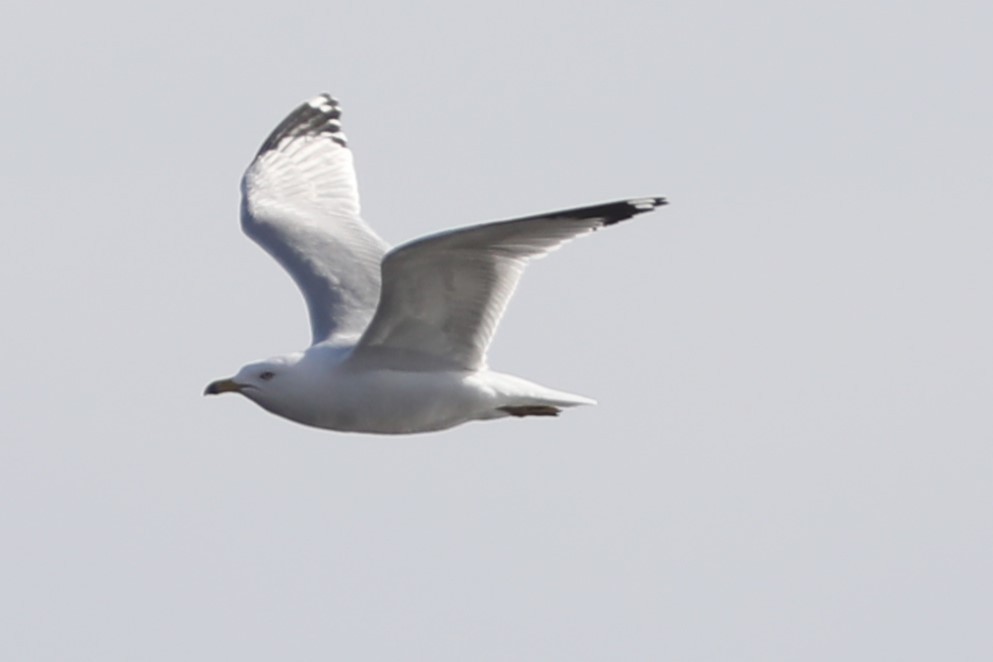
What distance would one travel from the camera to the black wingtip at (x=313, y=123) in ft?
52.6

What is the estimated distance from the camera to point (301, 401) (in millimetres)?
11500

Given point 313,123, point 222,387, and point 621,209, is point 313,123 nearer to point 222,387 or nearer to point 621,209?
point 222,387

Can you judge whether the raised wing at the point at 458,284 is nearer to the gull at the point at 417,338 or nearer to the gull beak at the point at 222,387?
the gull at the point at 417,338

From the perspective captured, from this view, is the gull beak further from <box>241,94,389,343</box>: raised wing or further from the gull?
<box>241,94,389,343</box>: raised wing

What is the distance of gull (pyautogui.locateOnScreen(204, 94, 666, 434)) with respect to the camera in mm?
A: 10688

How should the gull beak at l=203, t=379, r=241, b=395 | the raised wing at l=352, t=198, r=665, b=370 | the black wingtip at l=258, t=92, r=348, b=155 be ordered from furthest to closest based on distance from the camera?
the black wingtip at l=258, t=92, r=348, b=155 < the gull beak at l=203, t=379, r=241, b=395 < the raised wing at l=352, t=198, r=665, b=370

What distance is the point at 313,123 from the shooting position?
16.3 metres

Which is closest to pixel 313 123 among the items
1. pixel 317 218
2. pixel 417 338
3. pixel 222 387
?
pixel 317 218

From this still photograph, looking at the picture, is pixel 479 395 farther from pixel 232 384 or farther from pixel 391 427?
pixel 232 384

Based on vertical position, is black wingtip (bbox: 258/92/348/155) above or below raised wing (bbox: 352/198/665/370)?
above

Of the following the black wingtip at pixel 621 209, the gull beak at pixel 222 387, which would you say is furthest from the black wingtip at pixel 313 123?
the black wingtip at pixel 621 209

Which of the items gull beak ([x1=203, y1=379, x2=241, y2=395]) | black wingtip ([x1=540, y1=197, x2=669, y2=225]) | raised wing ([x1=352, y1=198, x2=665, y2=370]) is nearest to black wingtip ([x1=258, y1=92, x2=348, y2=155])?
gull beak ([x1=203, y1=379, x2=241, y2=395])

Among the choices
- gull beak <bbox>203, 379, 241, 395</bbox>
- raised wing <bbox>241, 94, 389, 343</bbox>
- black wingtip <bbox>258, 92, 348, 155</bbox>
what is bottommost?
gull beak <bbox>203, 379, 241, 395</bbox>

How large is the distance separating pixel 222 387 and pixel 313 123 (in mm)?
4788
